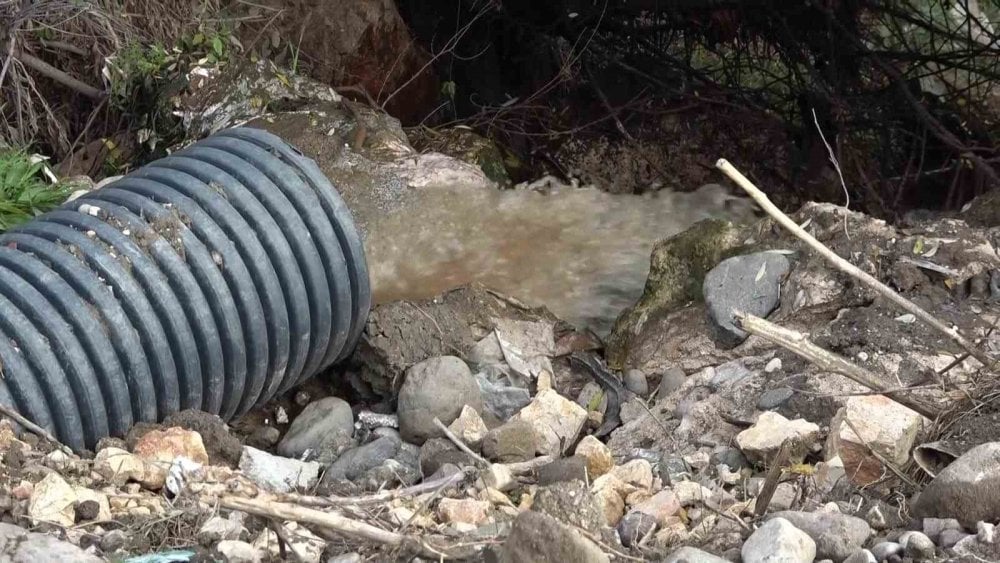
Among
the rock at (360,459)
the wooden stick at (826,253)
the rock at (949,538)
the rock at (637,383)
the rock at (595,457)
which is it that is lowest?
the rock at (360,459)

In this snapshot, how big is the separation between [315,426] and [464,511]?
1167mm

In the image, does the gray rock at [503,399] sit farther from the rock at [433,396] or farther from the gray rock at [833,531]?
the gray rock at [833,531]

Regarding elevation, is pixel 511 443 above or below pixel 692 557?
below

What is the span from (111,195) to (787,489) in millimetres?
2223

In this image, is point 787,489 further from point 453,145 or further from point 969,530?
point 453,145

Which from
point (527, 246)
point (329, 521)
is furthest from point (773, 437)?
point (527, 246)

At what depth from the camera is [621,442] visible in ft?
11.8

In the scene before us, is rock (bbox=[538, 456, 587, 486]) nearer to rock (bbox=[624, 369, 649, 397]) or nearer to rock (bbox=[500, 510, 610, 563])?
rock (bbox=[500, 510, 610, 563])

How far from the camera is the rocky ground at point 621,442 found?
232 centimetres

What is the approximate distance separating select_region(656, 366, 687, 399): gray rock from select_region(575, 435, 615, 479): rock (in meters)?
0.70

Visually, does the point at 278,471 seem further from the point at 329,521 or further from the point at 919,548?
the point at 919,548

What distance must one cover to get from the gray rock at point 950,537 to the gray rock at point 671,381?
1.60 m

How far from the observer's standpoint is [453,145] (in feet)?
19.7

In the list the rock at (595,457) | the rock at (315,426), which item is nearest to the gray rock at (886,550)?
the rock at (595,457)
